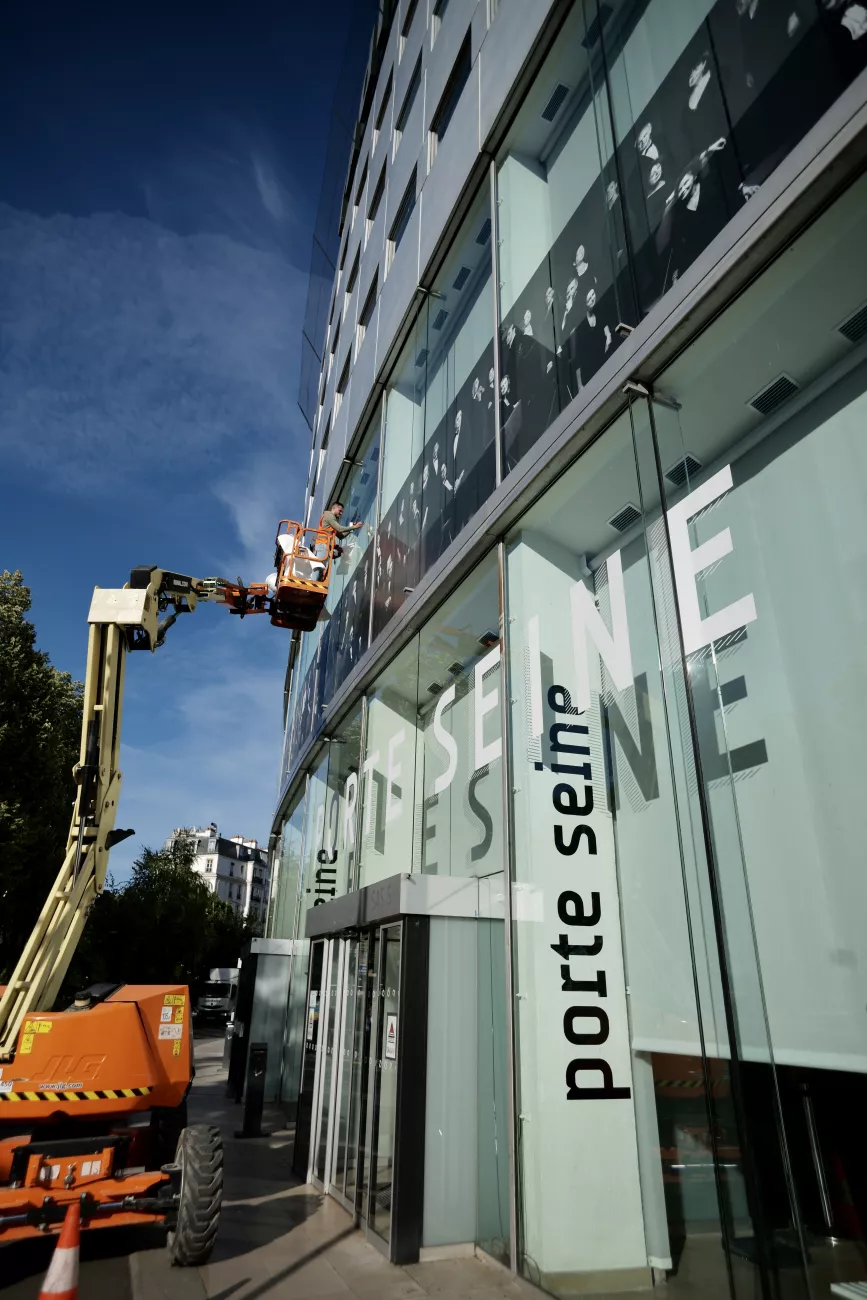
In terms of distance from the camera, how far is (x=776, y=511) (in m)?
4.36

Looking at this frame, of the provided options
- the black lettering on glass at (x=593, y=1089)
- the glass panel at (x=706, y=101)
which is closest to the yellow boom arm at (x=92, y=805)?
the black lettering on glass at (x=593, y=1089)

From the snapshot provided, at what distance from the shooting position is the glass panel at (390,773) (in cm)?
883

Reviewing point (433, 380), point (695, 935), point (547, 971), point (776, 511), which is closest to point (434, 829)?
point (547, 971)

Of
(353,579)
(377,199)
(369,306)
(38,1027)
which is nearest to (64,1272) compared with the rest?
(38,1027)

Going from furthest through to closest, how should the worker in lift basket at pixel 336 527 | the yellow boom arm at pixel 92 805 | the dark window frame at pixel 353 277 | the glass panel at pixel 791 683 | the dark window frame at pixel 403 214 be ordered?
the dark window frame at pixel 353 277 → the dark window frame at pixel 403 214 → the worker in lift basket at pixel 336 527 → the yellow boom arm at pixel 92 805 → the glass panel at pixel 791 683

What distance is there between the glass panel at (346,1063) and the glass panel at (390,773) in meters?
1.04

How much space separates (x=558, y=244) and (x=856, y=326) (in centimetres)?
352

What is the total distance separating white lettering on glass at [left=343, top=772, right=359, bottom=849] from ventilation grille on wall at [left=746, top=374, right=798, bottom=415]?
→ 7.71 meters

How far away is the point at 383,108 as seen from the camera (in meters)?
18.2

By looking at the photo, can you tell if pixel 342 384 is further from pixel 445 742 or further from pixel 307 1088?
pixel 307 1088

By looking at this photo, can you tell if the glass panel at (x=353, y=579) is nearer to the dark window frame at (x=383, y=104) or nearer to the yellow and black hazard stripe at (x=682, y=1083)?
the yellow and black hazard stripe at (x=682, y=1083)

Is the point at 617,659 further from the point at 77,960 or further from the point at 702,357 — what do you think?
the point at 77,960

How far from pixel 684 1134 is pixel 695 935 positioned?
1.12 meters

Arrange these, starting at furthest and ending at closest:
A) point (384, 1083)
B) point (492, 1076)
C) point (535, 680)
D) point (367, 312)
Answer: point (367, 312) → point (384, 1083) → point (535, 680) → point (492, 1076)
